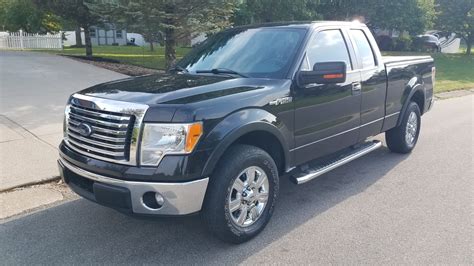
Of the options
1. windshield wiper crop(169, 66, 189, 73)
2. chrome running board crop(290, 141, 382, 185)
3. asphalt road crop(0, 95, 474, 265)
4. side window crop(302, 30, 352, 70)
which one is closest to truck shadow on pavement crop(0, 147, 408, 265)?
asphalt road crop(0, 95, 474, 265)

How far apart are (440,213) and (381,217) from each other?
0.64m

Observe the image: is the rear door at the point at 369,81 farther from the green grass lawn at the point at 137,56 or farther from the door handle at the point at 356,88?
the green grass lawn at the point at 137,56

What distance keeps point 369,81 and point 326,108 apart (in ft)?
3.40

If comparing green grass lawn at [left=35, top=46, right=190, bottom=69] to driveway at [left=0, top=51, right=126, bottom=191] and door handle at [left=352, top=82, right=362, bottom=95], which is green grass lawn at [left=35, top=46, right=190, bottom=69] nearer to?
driveway at [left=0, top=51, right=126, bottom=191]

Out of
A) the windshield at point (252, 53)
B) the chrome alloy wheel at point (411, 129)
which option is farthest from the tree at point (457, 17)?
the windshield at point (252, 53)

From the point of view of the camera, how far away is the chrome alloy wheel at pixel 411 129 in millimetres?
6117

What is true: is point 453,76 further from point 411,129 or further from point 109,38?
point 109,38

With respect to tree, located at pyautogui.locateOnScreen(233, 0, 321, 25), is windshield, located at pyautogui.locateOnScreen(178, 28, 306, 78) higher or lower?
lower

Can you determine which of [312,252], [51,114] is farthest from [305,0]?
[312,252]

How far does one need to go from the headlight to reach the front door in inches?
52.5

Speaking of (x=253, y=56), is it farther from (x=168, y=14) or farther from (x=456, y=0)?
(x=456, y=0)

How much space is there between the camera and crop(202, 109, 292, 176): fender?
123 inches

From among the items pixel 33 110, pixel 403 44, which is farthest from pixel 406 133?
pixel 403 44

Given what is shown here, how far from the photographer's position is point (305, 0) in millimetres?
18594
